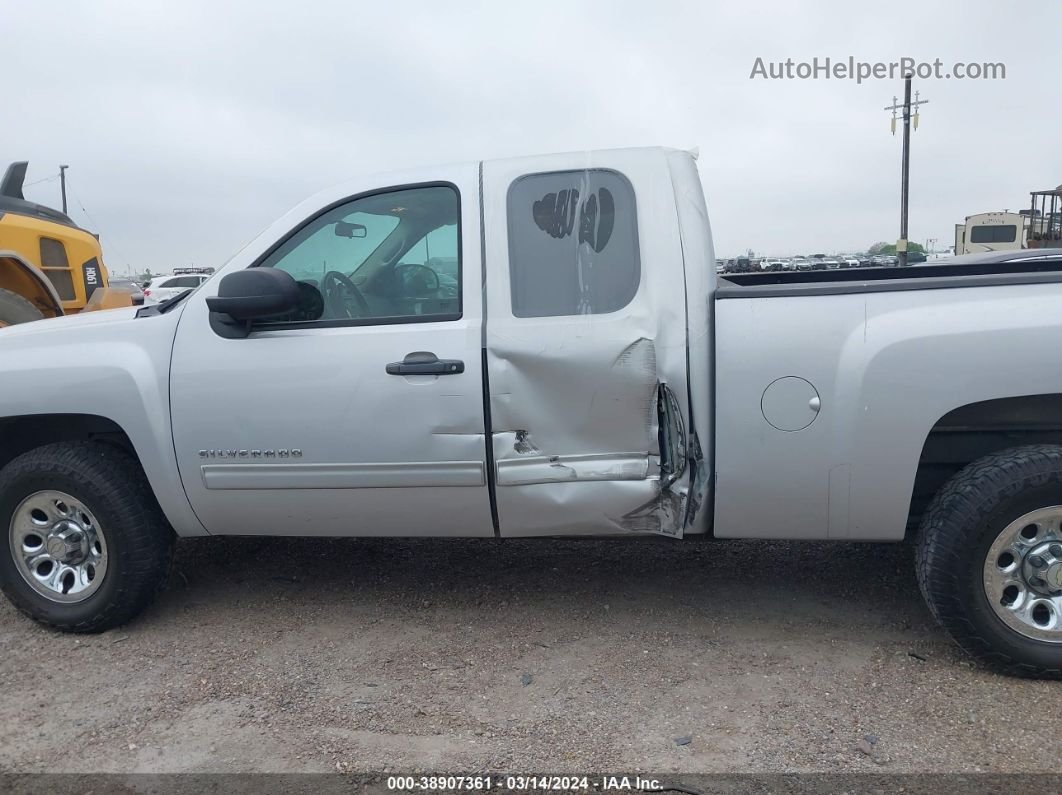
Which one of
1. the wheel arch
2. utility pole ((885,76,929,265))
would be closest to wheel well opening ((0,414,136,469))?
the wheel arch

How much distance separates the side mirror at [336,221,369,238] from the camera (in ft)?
11.7

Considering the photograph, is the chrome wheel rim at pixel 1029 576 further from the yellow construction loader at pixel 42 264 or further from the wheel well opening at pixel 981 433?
the yellow construction loader at pixel 42 264

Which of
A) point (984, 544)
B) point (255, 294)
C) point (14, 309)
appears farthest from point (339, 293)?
point (14, 309)

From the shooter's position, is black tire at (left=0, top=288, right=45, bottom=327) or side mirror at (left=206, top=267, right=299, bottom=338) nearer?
side mirror at (left=206, top=267, right=299, bottom=338)

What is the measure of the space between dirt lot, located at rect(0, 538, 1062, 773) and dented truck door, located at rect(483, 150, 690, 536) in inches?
23.0

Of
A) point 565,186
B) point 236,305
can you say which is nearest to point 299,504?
point 236,305

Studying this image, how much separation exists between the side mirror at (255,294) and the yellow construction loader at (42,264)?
443 cm

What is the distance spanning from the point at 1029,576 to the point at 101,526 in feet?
11.9

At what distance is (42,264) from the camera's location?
25.0ft

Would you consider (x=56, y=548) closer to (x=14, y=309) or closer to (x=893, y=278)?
(x=893, y=278)

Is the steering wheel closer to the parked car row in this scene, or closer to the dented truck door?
the dented truck door

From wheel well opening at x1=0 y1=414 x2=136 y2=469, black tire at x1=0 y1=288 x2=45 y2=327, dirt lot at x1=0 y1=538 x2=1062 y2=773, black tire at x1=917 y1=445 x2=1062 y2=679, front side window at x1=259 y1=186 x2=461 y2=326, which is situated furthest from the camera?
black tire at x1=0 y1=288 x2=45 y2=327

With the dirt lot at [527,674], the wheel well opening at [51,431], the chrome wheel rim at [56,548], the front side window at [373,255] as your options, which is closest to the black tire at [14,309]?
the wheel well opening at [51,431]

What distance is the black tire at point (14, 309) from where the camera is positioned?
6.76 m
